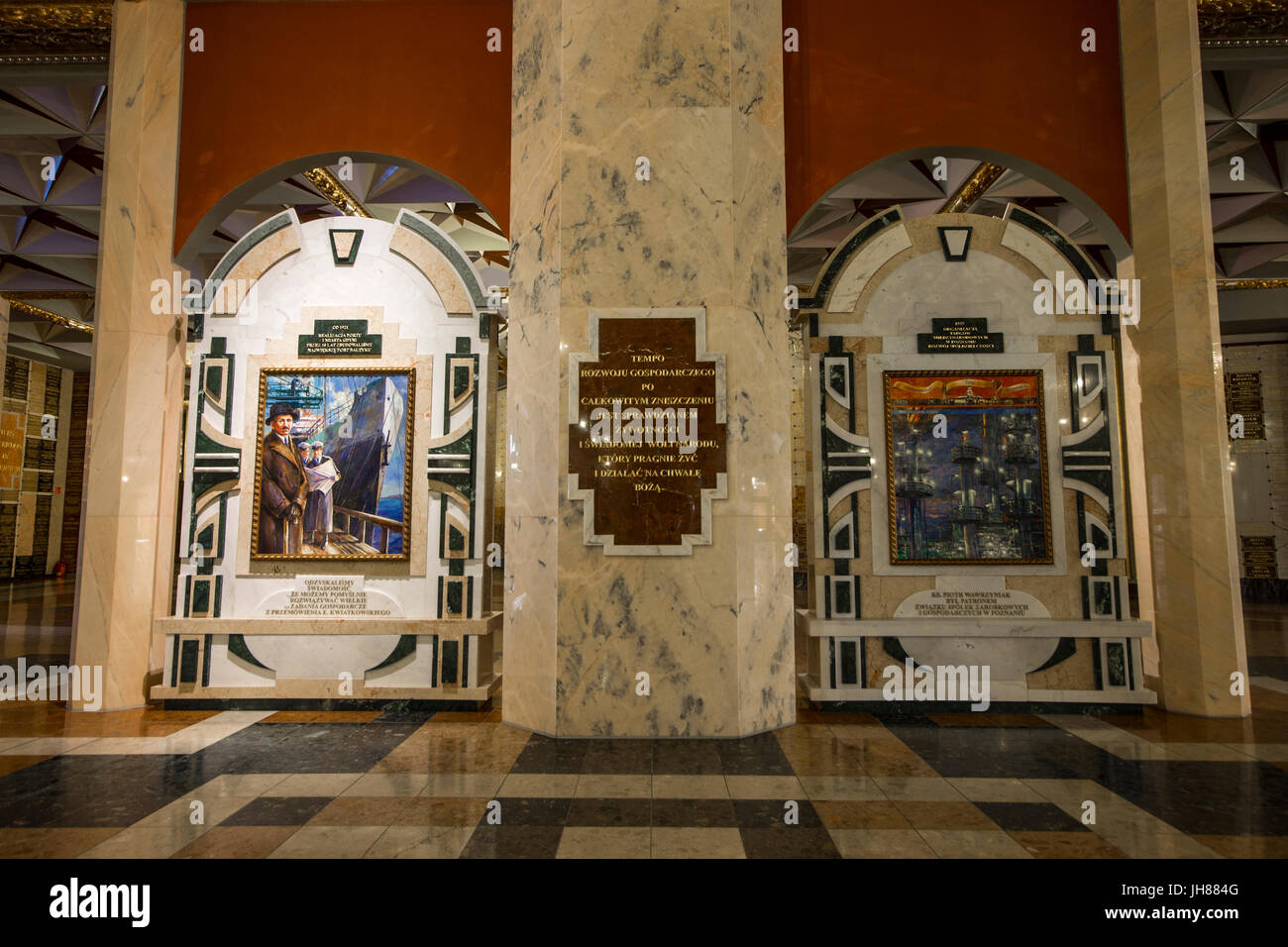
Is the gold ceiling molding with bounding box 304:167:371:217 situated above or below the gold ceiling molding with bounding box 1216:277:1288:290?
above

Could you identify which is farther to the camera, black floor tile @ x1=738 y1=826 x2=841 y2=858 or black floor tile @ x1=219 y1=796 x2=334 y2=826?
black floor tile @ x1=219 y1=796 x2=334 y2=826

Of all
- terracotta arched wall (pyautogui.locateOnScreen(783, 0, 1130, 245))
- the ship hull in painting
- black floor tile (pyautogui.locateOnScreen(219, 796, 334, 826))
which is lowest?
black floor tile (pyautogui.locateOnScreen(219, 796, 334, 826))

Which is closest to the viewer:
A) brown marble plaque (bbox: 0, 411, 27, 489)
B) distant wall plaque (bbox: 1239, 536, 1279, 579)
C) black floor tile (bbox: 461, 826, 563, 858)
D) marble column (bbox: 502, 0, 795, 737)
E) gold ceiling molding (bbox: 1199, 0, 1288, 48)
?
black floor tile (bbox: 461, 826, 563, 858)

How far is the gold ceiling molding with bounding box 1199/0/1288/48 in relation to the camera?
551cm

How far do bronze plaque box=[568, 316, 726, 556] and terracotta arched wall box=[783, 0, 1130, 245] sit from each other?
6.07ft

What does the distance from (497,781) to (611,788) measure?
61cm

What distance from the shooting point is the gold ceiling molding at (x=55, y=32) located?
568 centimetres

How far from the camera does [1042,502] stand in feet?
17.0

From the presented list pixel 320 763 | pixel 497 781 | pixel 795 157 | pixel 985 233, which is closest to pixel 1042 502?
pixel 985 233

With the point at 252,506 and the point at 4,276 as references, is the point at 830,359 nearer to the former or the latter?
the point at 252,506

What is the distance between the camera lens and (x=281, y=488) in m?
5.30

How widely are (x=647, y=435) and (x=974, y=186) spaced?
21.1ft

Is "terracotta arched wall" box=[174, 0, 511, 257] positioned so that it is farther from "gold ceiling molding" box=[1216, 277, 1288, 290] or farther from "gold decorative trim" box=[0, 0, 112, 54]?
"gold ceiling molding" box=[1216, 277, 1288, 290]

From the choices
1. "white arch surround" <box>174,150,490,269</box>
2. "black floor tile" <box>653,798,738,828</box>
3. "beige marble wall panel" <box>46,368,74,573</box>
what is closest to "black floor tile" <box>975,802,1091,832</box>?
"black floor tile" <box>653,798,738,828</box>
